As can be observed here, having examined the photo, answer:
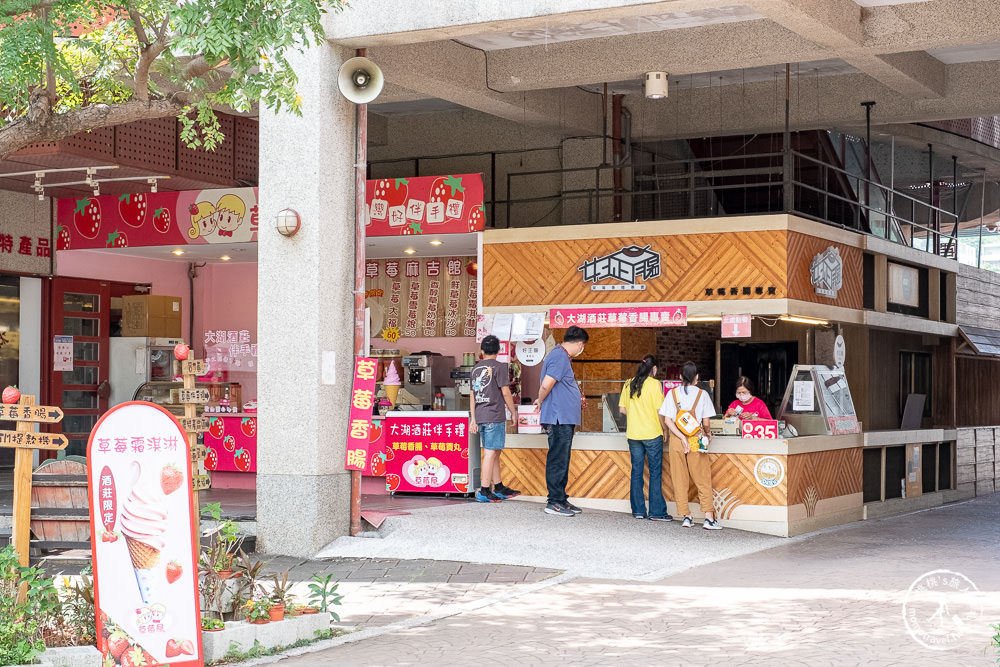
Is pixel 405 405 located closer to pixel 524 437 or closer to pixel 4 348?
pixel 524 437

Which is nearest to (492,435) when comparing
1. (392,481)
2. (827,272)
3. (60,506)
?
(392,481)

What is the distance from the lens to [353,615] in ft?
27.6

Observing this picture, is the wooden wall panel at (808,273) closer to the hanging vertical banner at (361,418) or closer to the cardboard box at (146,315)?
the hanging vertical banner at (361,418)

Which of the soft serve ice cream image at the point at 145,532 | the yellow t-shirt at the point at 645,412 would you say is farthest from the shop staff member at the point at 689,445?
the soft serve ice cream image at the point at 145,532

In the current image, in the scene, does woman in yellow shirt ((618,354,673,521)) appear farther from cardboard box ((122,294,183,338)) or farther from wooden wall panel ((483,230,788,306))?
cardboard box ((122,294,183,338))

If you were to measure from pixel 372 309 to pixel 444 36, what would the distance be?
278 inches

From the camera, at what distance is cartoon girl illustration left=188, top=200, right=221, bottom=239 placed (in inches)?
632

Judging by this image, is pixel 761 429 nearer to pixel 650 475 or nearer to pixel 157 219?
pixel 650 475

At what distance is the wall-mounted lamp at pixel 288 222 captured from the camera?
1103 centimetres

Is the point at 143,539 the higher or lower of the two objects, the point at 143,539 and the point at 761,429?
the lower

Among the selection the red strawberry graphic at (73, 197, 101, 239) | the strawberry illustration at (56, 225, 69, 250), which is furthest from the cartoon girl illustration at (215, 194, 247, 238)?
the strawberry illustration at (56, 225, 69, 250)

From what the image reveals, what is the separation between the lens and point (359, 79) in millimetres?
11133

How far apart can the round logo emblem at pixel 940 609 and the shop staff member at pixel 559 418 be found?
3766mm

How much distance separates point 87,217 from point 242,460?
435 cm
